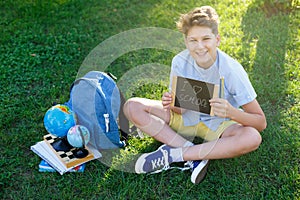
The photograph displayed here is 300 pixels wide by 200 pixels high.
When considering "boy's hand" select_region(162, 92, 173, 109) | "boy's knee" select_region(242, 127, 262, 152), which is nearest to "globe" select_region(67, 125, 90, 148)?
"boy's hand" select_region(162, 92, 173, 109)

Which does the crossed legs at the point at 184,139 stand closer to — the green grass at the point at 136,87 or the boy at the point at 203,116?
the boy at the point at 203,116

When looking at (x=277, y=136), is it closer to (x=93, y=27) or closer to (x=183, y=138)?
(x=183, y=138)

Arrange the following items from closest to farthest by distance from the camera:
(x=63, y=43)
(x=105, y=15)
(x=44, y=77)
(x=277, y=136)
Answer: (x=277, y=136)
(x=44, y=77)
(x=63, y=43)
(x=105, y=15)

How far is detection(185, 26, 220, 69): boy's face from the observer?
2.61m

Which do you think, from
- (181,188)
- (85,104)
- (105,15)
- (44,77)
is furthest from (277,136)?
(105,15)

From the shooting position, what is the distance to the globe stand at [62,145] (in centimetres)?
282

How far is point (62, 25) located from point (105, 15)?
0.45m

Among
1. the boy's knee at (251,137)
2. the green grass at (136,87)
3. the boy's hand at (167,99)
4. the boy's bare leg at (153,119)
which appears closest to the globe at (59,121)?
the green grass at (136,87)

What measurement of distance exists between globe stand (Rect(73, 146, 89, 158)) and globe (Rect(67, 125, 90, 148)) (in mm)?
61

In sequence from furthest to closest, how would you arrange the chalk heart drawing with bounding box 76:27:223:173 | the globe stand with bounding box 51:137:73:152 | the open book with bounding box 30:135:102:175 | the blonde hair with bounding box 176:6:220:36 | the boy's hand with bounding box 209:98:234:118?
the chalk heart drawing with bounding box 76:27:223:173 → the globe stand with bounding box 51:137:73:152 → the open book with bounding box 30:135:102:175 → the blonde hair with bounding box 176:6:220:36 → the boy's hand with bounding box 209:98:234:118

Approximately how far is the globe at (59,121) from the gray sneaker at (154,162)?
1.64 feet

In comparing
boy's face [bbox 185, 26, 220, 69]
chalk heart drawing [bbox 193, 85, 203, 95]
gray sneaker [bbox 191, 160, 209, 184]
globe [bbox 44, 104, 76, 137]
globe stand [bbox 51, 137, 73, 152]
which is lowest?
gray sneaker [bbox 191, 160, 209, 184]

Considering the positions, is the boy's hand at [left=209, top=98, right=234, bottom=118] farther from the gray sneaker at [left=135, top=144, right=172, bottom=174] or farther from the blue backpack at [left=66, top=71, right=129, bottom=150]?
the blue backpack at [left=66, top=71, right=129, bottom=150]

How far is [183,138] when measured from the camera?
2.84 m
